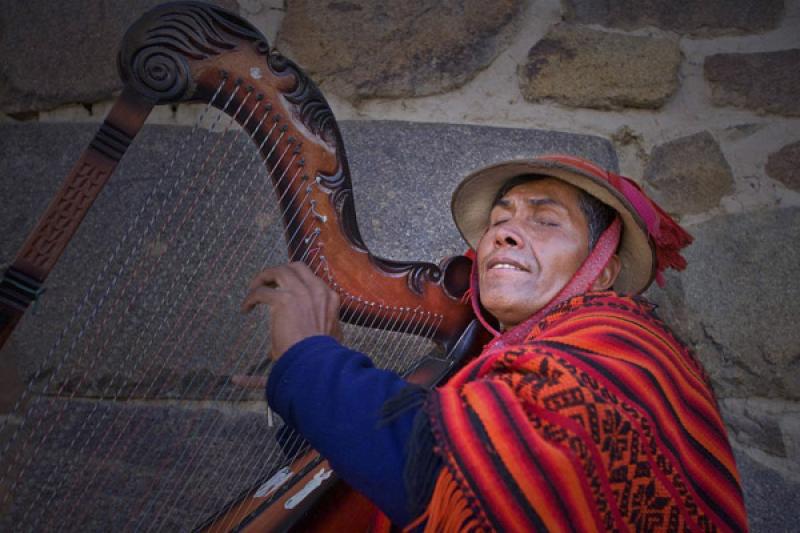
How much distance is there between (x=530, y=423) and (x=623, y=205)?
612 millimetres

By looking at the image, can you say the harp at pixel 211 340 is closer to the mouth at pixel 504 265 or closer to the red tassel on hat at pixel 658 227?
the mouth at pixel 504 265

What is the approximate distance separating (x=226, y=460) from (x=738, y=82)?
5.45 feet

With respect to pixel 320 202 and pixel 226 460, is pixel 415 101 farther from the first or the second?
pixel 226 460

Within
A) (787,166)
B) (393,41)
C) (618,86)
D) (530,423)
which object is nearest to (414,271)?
(530,423)

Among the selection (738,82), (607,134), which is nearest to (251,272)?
(607,134)

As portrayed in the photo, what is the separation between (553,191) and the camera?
4.83 ft

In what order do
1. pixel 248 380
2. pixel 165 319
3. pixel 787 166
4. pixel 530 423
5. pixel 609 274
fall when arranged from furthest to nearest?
1. pixel 787 166
2. pixel 165 319
3. pixel 609 274
4. pixel 248 380
5. pixel 530 423

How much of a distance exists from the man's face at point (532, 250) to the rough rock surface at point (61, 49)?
3.19 ft

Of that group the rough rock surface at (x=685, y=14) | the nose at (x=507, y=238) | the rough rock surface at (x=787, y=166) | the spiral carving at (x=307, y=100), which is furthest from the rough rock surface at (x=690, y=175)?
the spiral carving at (x=307, y=100)

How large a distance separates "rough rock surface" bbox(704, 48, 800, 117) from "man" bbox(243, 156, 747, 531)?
36.9 inches

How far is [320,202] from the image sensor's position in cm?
120

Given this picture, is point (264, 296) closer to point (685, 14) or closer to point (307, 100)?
point (307, 100)

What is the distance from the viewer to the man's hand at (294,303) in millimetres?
1074

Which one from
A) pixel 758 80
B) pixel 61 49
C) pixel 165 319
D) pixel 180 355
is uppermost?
pixel 61 49
